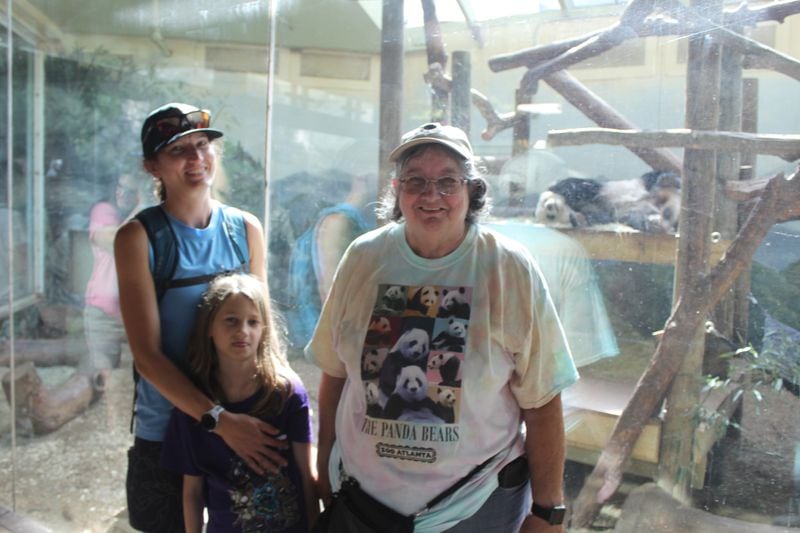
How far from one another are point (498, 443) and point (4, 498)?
A: 117 inches

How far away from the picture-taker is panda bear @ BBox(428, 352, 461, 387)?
1.47m

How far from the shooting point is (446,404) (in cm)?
147

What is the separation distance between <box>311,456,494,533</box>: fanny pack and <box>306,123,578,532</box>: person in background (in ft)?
0.03

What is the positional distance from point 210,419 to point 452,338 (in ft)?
2.06

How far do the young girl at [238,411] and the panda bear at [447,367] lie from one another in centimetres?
52

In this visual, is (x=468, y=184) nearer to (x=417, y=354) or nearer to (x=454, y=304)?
(x=454, y=304)

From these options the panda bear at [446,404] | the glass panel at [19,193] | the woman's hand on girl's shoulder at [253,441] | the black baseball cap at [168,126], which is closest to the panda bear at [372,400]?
the panda bear at [446,404]

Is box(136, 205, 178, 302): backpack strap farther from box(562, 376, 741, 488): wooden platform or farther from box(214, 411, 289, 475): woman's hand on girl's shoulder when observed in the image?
box(562, 376, 741, 488): wooden platform

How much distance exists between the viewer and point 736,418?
2145 mm

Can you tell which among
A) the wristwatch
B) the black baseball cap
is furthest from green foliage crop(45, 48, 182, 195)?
the wristwatch

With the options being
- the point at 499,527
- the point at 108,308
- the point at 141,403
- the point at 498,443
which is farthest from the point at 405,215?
the point at 108,308

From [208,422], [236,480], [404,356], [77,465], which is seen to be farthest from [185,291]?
[77,465]

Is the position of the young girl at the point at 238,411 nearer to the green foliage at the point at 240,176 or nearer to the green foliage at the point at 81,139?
the green foliage at the point at 240,176

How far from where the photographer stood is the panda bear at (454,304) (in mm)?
1494
